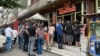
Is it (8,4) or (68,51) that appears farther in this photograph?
(68,51)

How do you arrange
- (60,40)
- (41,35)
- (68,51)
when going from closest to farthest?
(41,35) → (68,51) → (60,40)

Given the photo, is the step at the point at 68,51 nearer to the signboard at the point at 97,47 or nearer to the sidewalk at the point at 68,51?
the sidewalk at the point at 68,51

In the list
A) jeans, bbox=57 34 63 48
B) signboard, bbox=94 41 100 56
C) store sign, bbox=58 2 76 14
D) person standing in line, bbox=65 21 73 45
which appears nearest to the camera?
signboard, bbox=94 41 100 56

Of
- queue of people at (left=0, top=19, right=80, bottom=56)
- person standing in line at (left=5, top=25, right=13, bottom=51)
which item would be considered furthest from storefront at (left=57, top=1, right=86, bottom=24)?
person standing in line at (left=5, top=25, right=13, bottom=51)

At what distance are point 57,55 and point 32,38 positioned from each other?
1855 mm

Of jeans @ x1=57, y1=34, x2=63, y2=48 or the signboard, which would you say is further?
jeans @ x1=57, y1=34, x2=63, y2=48

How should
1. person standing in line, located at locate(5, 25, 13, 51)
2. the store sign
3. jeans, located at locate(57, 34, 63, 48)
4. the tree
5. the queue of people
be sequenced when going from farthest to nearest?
the store sign
person standing in line, located at locate(5, 25, 13, 51)
jeans, located at locate(57, 34, 63, 48)
the queue of people
the tree

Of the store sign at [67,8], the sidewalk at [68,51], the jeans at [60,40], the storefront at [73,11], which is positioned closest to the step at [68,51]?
the sidewalk at [68,51]

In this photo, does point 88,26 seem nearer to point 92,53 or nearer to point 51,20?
point 92,53

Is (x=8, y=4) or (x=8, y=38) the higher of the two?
(x=8, y=4)

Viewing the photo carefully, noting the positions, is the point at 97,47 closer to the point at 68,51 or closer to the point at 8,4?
the point at 68,51

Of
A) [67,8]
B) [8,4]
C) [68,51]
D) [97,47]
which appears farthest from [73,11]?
[8,4]

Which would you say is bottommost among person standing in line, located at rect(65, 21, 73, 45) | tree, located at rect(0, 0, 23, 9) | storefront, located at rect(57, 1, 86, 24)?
person standing in line, located at rect(65, 21, 73, 45)

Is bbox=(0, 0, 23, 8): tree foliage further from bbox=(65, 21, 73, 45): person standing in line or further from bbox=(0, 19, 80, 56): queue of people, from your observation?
bbox=(65, 21, 73, 45): person standing in line
